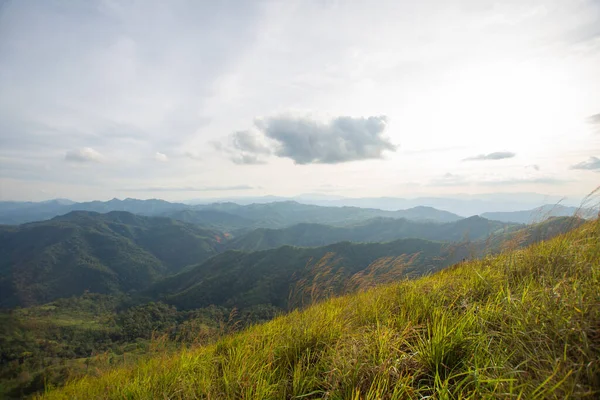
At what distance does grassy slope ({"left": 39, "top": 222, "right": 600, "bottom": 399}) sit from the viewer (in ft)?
5.80

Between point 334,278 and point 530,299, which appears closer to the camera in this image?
point 530,299

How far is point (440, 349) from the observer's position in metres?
2.26

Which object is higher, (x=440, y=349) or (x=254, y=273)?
(x=440, y=349)

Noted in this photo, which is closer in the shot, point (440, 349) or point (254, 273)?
point (440, 349)

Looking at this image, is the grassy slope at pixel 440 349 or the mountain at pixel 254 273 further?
the mountain at pixel 254 273

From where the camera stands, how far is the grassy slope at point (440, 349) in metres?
1.77

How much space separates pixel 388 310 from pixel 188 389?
2.64 metres

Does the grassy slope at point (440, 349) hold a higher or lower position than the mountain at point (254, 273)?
higher

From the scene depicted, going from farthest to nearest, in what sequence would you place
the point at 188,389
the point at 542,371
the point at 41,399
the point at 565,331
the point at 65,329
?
the point at 65,329
the point at 41,399
the point at 188,389
the point at 565,331
the point at 542,371

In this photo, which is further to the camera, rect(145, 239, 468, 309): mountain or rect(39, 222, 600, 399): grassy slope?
rect(145, 239, 468, 309): mountain

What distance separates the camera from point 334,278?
573 cm

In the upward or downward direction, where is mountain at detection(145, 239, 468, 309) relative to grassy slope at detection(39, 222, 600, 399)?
downward

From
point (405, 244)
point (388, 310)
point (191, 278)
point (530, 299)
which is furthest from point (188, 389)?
point (191, 278)

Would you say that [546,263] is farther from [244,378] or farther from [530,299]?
[244,378]
